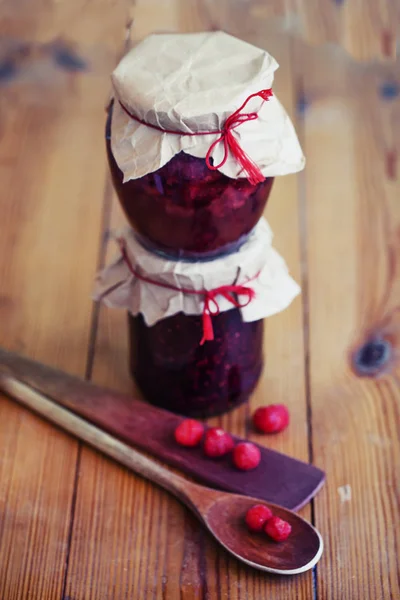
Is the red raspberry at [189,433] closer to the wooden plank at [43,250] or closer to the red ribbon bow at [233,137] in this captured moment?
the wooden plank at [43,250]

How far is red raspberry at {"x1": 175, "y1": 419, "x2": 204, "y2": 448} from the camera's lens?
86 centimetres

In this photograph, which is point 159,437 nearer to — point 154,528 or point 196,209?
point 154,528

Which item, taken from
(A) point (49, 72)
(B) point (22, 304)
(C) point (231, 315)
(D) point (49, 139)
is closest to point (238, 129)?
(C) point (231, 315)

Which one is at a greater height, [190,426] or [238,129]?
[238,129]

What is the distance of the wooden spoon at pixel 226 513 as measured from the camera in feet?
2.51

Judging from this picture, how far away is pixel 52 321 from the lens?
1.02 meters

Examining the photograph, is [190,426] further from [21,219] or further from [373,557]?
[21,219]

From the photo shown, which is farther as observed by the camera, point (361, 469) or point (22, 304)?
point (22, 304)

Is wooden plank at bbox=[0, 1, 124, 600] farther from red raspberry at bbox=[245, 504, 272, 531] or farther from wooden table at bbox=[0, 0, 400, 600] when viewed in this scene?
red raspberry at bbox=[245, 504, 272, 531]

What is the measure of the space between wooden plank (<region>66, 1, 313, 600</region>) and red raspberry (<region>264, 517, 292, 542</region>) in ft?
0.12

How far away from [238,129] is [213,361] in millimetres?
260

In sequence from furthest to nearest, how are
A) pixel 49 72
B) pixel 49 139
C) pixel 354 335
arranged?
pixel 49 72, pixel 49 139, pixel 354 335

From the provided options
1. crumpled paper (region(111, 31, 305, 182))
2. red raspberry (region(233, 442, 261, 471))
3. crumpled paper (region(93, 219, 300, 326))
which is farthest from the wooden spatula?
crumpled paper (region(111, 31, 305, 182))

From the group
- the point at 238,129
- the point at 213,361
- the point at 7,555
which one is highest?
the point at 238,129
